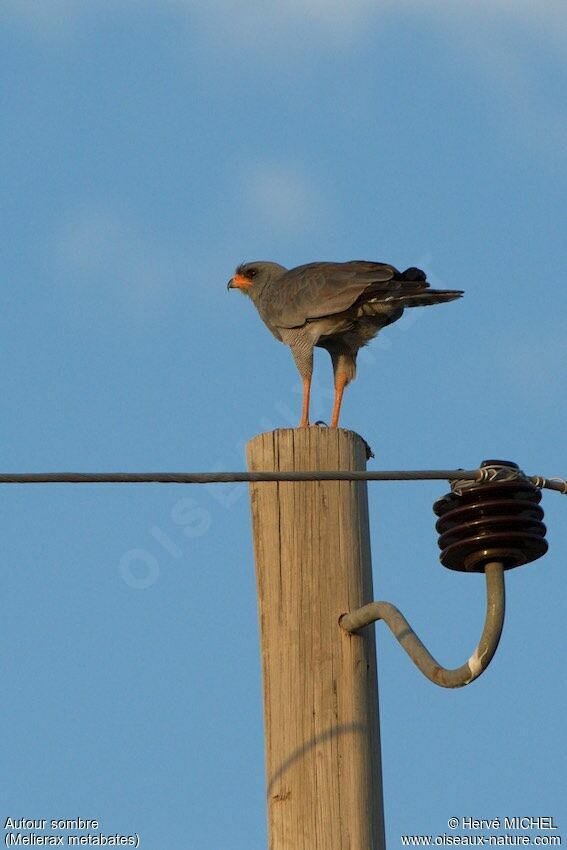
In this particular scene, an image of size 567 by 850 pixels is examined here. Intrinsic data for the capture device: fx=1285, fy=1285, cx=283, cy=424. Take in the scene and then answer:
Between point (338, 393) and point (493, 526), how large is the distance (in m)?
4.34

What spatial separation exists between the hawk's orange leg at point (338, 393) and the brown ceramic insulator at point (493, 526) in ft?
13.1

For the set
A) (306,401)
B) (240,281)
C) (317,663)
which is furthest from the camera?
(240,281)

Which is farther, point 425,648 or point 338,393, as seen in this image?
point 338,393

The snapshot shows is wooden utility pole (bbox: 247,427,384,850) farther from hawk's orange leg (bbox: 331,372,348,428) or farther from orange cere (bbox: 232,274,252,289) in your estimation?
orange cere (bbox: 232,274,252,289)

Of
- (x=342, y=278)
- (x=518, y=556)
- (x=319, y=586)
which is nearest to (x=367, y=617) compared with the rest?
(x=319, y=586)

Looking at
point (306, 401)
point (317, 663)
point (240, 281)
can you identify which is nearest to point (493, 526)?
Answer: point (317, 663)

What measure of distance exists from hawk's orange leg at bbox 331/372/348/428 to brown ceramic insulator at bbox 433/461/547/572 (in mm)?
3995

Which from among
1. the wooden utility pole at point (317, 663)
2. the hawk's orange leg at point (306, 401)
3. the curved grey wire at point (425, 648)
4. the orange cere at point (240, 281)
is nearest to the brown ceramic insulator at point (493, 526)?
the curved grey wire at point (425, 648)

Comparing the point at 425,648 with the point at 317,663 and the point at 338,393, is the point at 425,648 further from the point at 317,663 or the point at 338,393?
the point at 338,393

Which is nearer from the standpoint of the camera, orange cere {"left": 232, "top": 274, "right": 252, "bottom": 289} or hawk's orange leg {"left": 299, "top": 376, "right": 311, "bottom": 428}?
hawk's orange leg {"left": 299, "top": 376, "right": 311, "bottom": 428}

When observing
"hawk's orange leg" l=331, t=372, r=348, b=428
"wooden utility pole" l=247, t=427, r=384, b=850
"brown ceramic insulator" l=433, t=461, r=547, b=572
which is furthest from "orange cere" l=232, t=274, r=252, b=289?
"brown ceramic insulator" l=433, t=461, r=547, b=572

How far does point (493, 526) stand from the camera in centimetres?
350

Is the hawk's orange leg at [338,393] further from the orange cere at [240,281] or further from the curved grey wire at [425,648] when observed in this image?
the curved grey wire at [425,648]

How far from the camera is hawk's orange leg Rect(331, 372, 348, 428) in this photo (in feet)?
25.1
